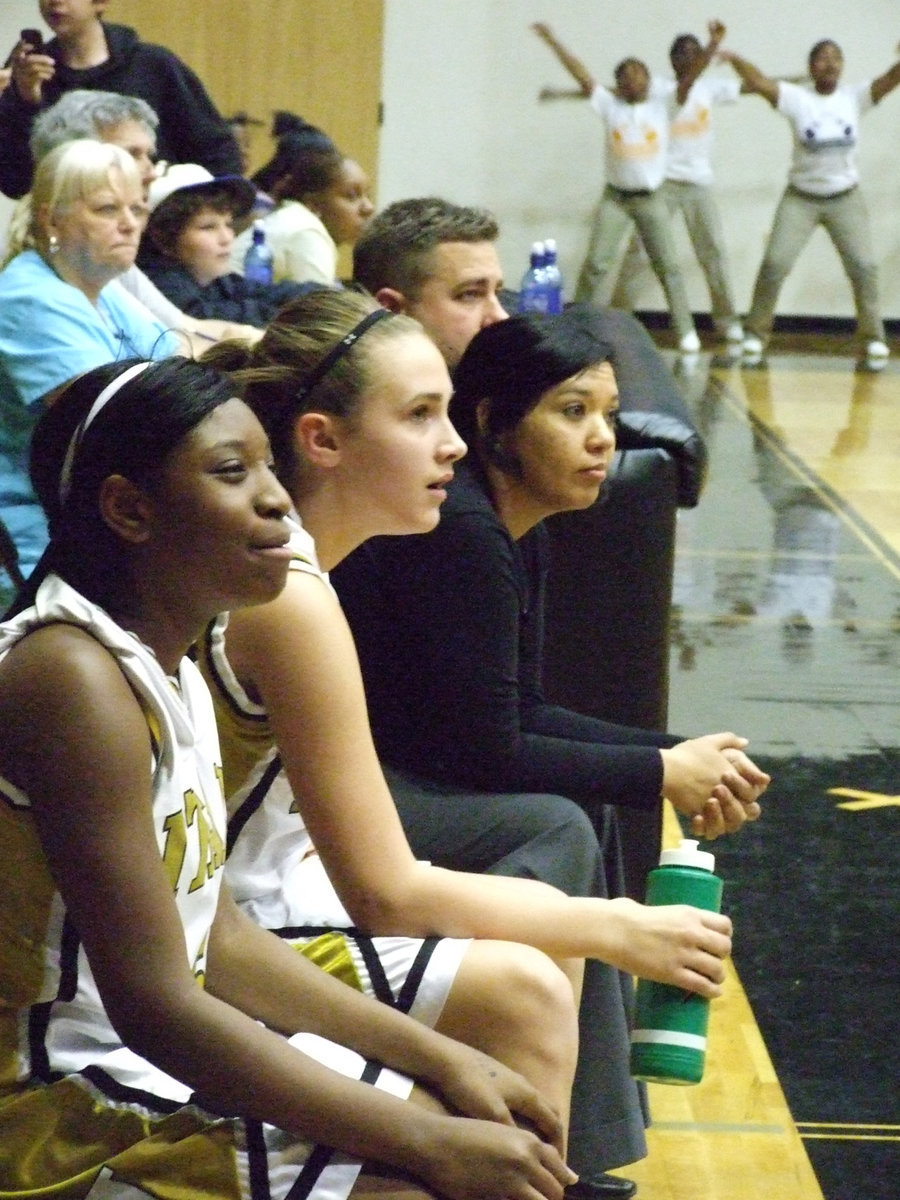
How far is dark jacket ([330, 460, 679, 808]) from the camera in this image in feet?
7.15

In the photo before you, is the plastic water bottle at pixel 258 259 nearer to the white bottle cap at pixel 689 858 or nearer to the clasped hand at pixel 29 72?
the clasped hand at pixel 29 72

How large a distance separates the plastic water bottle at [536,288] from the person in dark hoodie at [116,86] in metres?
1.01

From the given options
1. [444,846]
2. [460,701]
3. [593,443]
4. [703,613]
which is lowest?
[703,613]

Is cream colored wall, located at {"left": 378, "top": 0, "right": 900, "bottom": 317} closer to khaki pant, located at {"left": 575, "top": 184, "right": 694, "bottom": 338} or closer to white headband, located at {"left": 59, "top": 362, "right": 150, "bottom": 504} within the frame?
khaki pant, located at {"left": 575, "top": 184, "right": 694, "bottom": 338}

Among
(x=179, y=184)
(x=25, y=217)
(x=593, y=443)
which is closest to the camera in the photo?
(x=593, y=443)

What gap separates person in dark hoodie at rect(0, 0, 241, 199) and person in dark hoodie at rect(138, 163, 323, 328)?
1.94 feet

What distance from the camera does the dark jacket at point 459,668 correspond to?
2180 mm

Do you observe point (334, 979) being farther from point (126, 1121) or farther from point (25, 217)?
point (25, 217)

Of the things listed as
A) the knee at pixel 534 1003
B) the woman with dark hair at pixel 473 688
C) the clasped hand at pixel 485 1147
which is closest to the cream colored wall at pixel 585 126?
the woman with dark hair at pixel 473 688

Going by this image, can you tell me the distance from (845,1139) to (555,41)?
1059 cm

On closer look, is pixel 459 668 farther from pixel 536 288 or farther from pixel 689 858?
pixel 536 288

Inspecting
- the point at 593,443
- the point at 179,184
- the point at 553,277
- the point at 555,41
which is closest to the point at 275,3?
the point at 555,41

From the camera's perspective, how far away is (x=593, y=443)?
94.6 inches

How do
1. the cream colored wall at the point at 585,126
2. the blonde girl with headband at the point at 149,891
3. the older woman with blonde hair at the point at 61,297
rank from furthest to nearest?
A: the cream colored wall at the point at 585,126 < the older woman with blonde hair at the point at 61,297 < the blonde girl with headband at the point at 149,891
